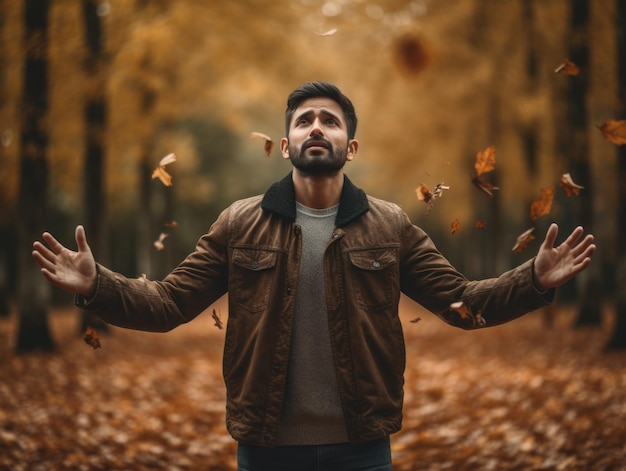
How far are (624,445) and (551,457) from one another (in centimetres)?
57

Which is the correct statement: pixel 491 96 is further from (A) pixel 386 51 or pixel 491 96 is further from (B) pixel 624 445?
(B) pixel 624 445

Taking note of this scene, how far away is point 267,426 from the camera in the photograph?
94.2 inches

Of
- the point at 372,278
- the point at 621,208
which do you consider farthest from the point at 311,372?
the point at 621,208

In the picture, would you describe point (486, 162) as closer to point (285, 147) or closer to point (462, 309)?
point (462, 309)

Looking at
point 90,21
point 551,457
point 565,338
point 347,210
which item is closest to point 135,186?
point 90,21

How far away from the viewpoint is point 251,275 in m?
2.56

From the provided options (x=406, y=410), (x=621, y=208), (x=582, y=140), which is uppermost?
(x=582, y=140)

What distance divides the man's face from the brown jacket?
0.52 ft

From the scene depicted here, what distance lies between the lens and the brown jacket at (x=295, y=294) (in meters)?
2.43

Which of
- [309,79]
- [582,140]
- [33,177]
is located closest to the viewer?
[33,177]

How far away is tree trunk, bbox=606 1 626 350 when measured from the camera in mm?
8336

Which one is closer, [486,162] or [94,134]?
[486,162]

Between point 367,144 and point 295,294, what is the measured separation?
60.3 ft

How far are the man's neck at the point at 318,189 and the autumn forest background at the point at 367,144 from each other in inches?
26.8
